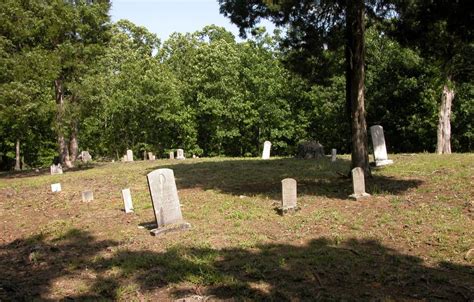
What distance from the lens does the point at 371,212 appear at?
9430 mm

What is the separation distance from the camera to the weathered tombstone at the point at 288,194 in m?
9.77

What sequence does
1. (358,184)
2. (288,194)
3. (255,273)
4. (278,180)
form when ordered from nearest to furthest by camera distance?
(255,273) < (288,194) < (358,184) < (278,180)

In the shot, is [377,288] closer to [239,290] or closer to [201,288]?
[239,290]

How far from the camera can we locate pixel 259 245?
25.1 feet

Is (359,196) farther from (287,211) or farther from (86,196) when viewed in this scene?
(86,196)

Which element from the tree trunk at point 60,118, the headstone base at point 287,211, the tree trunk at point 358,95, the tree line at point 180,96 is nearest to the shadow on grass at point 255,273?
the headstone base at point 287,211

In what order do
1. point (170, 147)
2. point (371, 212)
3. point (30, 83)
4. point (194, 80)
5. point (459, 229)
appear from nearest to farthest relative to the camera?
1. point (459, 229)
2. point (371, 212)
3. point (30, 83)
4. point (194, 80)
5. point (170, 147)

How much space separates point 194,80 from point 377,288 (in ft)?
121

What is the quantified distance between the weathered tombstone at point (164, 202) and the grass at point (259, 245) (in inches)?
12.8

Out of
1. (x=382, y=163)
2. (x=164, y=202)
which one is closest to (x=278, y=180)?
(x=382, y=163)

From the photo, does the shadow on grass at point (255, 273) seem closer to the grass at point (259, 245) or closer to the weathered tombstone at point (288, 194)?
the grass at point (259, 245)

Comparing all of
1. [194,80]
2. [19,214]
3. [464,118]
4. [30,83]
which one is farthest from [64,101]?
[464,118]

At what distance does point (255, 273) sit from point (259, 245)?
1379 mm

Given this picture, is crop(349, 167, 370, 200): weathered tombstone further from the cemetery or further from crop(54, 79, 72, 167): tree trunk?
crop(54, 79, 72, 167): tree trunk
